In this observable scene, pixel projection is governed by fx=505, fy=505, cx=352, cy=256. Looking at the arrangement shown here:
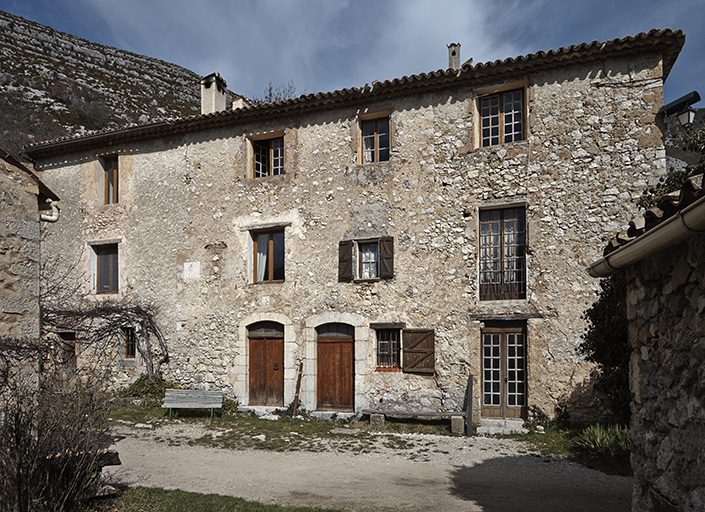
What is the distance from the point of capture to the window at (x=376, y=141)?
37.3 feet

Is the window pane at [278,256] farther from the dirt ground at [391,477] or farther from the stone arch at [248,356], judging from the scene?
the dirt ground at [391,477]

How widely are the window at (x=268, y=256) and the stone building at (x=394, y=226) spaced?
0.04 m

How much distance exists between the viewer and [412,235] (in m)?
10.6

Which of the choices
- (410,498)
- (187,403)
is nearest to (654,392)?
(410,498)

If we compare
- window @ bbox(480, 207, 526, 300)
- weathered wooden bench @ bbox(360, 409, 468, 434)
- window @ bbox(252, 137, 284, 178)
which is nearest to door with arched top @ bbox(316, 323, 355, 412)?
weathered wooden bench @ bbox(360, 409, 468, 434)

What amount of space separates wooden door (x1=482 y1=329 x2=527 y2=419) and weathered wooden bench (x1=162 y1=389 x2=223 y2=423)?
5.55 m

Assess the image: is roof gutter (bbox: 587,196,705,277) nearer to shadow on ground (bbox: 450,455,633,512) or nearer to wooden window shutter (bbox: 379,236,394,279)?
shadow on ground (bbox: 450,455,633,512)

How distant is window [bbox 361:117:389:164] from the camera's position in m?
11.4

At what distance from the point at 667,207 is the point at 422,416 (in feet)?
25.6

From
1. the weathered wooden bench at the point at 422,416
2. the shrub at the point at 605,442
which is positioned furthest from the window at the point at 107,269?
the shrub at the point at 605,442

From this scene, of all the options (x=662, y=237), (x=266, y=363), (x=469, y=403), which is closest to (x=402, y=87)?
(x=469, y=403)

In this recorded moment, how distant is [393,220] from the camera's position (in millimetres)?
10805

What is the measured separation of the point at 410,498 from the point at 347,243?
614cm

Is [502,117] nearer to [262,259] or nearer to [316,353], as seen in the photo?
[262,259]
